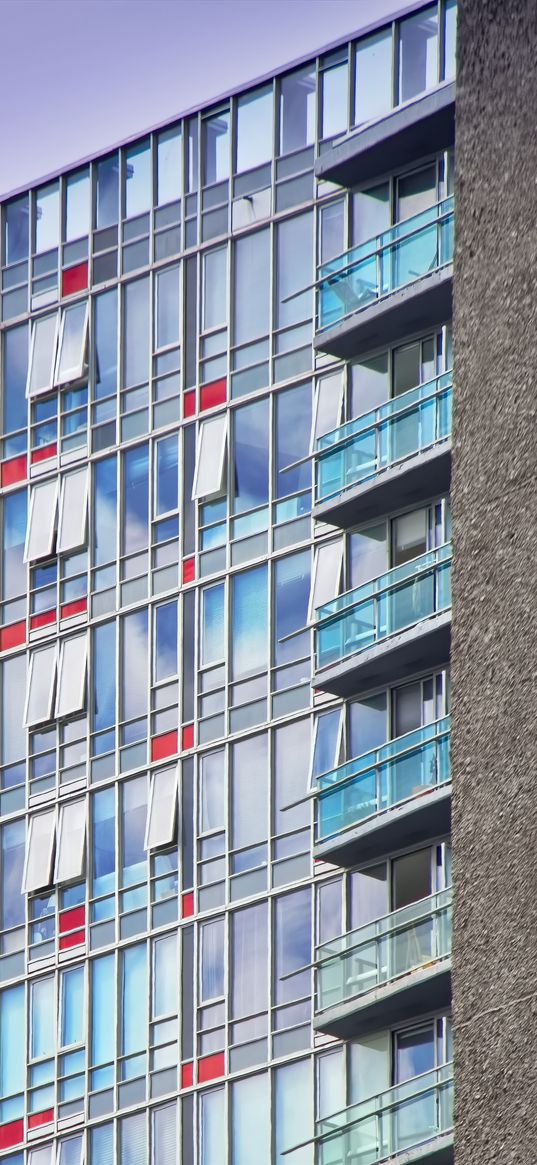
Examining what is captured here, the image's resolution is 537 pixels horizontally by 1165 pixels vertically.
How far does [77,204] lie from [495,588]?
35274mm

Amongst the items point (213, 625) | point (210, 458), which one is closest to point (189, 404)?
point (210, 458)

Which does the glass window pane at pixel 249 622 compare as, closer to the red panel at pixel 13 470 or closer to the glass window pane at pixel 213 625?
the glass window pane at pixel 213 625

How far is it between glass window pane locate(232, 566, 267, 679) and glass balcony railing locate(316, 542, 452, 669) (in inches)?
121

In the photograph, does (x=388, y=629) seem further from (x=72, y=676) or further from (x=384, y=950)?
(x=72, y=676)

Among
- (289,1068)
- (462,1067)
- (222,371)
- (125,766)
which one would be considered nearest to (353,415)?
(222,371)

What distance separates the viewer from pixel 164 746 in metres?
39.1

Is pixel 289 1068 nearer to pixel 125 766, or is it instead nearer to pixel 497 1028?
pixel 125 766

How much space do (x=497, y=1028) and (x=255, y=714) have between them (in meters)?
30.0

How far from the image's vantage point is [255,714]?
3766 centimetres

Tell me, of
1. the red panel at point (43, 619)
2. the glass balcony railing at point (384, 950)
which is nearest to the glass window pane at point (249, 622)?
the red panel at point (43, 619)

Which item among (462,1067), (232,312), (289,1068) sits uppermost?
(232,312)

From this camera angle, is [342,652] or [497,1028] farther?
[342,652]

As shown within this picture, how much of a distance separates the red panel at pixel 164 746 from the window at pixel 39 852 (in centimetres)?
225

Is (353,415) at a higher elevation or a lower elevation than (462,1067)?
higher
